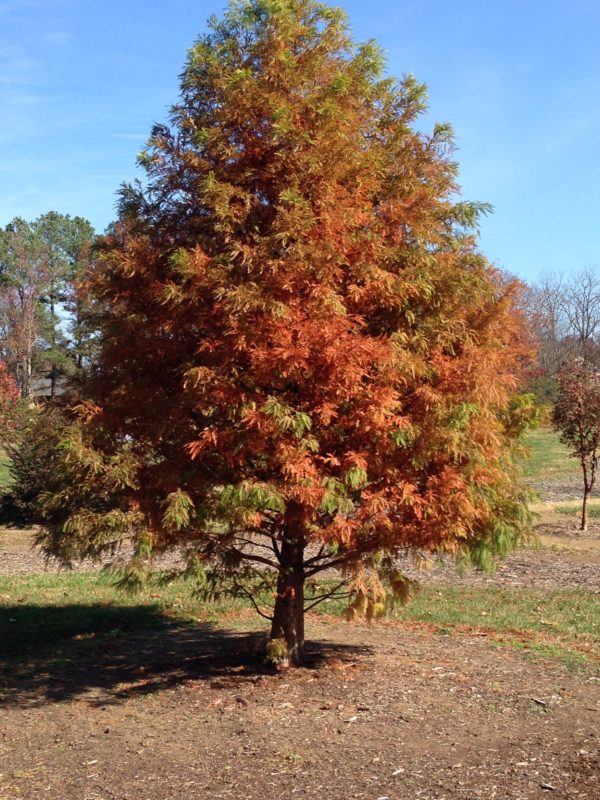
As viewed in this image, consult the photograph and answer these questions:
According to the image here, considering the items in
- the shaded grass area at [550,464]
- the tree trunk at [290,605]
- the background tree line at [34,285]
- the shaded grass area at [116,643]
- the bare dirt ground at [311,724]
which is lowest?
the shaded grass area at [116,643]

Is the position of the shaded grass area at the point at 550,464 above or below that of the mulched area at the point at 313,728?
above

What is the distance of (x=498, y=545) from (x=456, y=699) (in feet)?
4.25

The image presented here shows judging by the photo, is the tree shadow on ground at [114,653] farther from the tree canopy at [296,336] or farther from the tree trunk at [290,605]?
the tree canopy at [296,336]

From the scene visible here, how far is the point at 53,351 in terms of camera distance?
42531mm

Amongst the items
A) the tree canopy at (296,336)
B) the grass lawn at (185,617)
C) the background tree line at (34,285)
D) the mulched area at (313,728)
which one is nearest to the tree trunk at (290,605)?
the mulched area at (313,728)

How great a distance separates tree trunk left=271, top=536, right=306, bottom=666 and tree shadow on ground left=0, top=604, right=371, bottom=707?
0.85 feet

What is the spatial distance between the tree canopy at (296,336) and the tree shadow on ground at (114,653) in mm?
1529

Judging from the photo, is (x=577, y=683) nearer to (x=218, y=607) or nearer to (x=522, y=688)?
(x=522, y=688)

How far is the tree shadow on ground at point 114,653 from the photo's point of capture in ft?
22.9

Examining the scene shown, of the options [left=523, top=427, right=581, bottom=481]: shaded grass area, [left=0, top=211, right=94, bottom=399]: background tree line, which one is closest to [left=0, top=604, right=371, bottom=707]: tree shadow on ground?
[left=523, top=427, right=581, bottom=481]: shaded grass area

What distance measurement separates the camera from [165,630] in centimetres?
929

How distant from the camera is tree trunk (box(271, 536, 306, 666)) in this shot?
680 cm

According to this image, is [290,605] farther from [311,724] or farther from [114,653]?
[114,653]

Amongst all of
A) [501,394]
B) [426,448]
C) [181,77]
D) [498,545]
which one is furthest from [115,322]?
[498,545]
